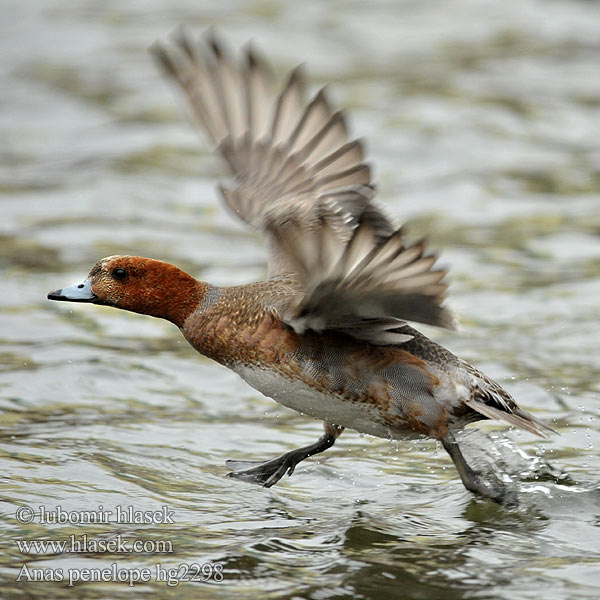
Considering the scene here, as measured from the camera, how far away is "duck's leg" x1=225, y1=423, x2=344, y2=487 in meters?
5.70

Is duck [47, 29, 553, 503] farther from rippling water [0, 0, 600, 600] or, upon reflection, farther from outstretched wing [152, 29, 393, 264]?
rippling water [0, 0, 600, 600]

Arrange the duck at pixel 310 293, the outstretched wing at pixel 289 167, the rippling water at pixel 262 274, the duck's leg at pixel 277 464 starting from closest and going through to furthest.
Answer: the duck at pixel 310 293 < the rippling water at pixel 262 274 < the outstretched wing at pixel 289 167 < the duck's leg at pixel 277 464

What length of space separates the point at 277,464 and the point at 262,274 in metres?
3.41

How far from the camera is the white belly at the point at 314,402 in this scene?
5.30 metres

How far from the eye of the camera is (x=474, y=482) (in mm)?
5609

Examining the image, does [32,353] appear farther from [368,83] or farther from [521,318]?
[368,83]

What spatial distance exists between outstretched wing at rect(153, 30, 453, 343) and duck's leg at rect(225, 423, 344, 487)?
786mm

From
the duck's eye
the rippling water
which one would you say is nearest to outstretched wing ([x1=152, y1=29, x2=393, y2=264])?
the duck's eye

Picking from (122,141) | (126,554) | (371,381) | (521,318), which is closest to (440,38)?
(122,141)

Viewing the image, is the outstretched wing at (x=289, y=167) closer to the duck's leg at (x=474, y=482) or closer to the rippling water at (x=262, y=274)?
the duck's leg at (x=474, y=482)

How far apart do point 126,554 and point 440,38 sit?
37.3 feet

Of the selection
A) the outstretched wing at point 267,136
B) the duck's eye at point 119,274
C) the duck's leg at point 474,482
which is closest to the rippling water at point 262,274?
the duck's leg at point 474,482

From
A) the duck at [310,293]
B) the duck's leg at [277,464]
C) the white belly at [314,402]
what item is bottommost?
the duck's leg at [277,464]

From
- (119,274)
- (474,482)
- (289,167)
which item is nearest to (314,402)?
(474,482)
